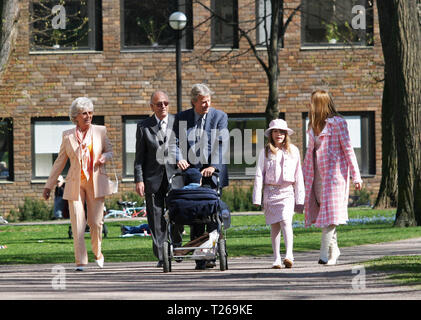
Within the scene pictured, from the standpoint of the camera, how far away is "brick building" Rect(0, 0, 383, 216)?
1310 inches

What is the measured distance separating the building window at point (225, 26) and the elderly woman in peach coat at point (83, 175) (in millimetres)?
21721

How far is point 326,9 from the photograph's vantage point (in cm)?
3331

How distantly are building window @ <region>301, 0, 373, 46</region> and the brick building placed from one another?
0.03m

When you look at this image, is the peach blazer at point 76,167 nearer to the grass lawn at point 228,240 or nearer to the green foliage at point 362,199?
the grass lawn at point 228,240

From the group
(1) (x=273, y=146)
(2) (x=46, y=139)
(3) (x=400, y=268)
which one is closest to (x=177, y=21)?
(2) (x=46, y=139)

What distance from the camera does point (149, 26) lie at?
33562mm

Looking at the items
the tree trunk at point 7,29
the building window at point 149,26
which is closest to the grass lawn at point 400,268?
the tree trunk at point 7,29

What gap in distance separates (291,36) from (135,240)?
596 inches

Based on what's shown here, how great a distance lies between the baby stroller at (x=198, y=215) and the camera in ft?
36.8

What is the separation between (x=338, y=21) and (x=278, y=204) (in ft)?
74.3

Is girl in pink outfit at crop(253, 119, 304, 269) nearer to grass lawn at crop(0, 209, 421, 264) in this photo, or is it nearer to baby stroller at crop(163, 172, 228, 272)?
baby stroller at crop(163, 172, 228, 272)
